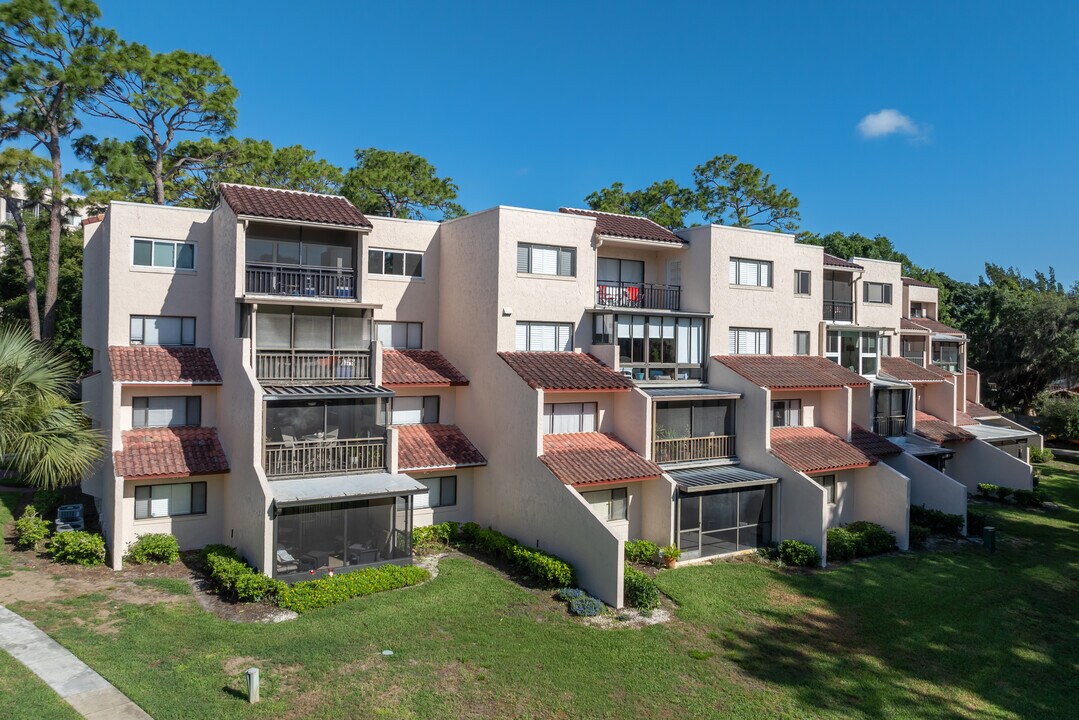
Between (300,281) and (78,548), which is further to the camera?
(300,281)

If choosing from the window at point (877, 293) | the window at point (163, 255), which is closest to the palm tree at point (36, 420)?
the window at point (163, 255)

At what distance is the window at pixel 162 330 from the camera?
25812mm

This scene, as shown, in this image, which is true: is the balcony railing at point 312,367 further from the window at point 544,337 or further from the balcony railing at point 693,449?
the balcony railing at point 693,449

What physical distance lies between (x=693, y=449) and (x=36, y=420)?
72.8 feet

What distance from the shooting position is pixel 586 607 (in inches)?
784

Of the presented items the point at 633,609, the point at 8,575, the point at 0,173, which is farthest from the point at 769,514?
the point at 0,173

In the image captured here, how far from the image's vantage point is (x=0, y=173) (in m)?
33.2

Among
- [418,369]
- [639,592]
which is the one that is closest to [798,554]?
[639,592]

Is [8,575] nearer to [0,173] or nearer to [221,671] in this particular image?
[221,671]

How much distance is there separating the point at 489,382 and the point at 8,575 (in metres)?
15.8

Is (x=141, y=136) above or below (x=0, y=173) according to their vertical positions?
above

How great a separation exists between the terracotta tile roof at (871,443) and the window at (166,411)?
26.7m

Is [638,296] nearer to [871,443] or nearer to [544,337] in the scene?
[544,337]

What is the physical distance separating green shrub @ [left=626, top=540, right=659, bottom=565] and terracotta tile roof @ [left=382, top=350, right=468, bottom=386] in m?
8.89
